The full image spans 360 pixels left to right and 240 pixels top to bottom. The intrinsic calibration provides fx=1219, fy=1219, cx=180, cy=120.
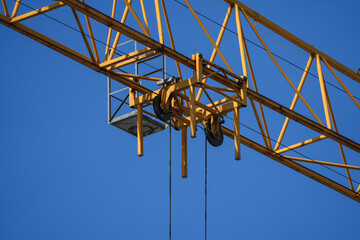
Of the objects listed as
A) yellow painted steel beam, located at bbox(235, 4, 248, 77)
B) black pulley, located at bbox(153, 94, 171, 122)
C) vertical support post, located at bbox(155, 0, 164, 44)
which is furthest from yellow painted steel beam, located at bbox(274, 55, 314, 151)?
vertical support post, located at bbox(155, 0, 164, 44)

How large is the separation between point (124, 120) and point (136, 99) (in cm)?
129

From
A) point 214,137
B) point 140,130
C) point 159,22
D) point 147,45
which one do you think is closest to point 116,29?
point 147,45

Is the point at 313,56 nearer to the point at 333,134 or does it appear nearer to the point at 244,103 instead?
the point at 333,134

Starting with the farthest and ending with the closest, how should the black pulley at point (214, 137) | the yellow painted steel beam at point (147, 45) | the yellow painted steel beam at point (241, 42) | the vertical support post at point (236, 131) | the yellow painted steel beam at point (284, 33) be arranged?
the yellow painted steel beam at point (284, 33) < the yellow painted steel beam at point (241, 42) < the black pulley at point (214, 137) < the vertical support post at point (236, 131) < the yellow painted steel beam at point (147, 45)

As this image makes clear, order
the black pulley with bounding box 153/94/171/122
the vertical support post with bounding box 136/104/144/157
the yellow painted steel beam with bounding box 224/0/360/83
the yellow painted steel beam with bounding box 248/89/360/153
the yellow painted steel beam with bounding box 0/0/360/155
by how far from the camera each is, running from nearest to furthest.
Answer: the yellow painted steel beam with bounding box 0/0/360/155 < the vertical support post with bounding box 136/104/144/157 < the black pulley with bounding box 153/94/171/122 < the yellow painted steel beam with bounding box 248/89/360/153 < the yellow painted steel beam with bounding box 224/0/360/83

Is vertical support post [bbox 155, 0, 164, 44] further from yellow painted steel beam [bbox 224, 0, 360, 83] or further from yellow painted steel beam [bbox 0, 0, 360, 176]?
yellow painted steel beam [bbox 224, 0, 360, 83]

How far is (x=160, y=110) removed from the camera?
34.9 meters

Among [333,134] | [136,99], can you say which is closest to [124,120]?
[136,99]

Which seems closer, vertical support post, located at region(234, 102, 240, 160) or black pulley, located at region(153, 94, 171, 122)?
black pulley, located at region(153, 94, 171, 122)

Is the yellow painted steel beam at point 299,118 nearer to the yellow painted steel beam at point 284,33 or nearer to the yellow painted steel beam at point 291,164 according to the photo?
the yellow painted steel beam at point 291,164

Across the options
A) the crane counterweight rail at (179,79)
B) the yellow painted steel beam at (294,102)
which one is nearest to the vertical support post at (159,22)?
the crane counterweight rail at (179,79)

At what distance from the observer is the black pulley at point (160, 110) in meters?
34.8

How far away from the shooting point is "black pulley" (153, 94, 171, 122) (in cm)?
3481

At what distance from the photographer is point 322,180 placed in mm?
41688
